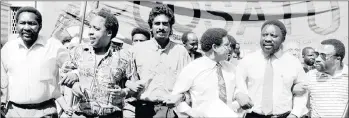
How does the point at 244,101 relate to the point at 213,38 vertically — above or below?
below

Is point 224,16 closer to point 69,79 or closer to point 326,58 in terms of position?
point 326,58

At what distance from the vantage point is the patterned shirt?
15.6ft

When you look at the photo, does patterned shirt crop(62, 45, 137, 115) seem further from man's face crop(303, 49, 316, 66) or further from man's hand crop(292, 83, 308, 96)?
man's face crop(303, 49, 316, 66)

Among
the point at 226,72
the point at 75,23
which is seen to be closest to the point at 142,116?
the point at 226,72

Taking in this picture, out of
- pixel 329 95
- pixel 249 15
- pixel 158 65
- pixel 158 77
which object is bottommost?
pixel 329 95

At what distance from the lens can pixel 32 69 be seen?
5160 millimetres

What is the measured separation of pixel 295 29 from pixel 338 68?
263 cm

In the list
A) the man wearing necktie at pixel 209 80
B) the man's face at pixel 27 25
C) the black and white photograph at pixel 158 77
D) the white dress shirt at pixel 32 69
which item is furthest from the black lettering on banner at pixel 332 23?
the man's face at pixel 27 25

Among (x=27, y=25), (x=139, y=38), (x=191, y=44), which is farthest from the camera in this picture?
(x=139, y=38)

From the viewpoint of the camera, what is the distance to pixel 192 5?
9.06 m

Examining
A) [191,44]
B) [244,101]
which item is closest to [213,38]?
[244,101]

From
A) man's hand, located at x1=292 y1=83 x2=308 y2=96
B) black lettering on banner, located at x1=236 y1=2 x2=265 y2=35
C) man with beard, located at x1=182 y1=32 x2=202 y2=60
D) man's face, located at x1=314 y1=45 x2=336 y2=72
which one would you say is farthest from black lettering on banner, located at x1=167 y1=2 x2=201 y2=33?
man's hand, located at x1=292 y1=83 x2=308 y2=96

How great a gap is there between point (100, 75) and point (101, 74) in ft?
0.04

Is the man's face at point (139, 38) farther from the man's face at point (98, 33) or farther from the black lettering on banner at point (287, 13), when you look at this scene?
the man's face at point (98, 33)
